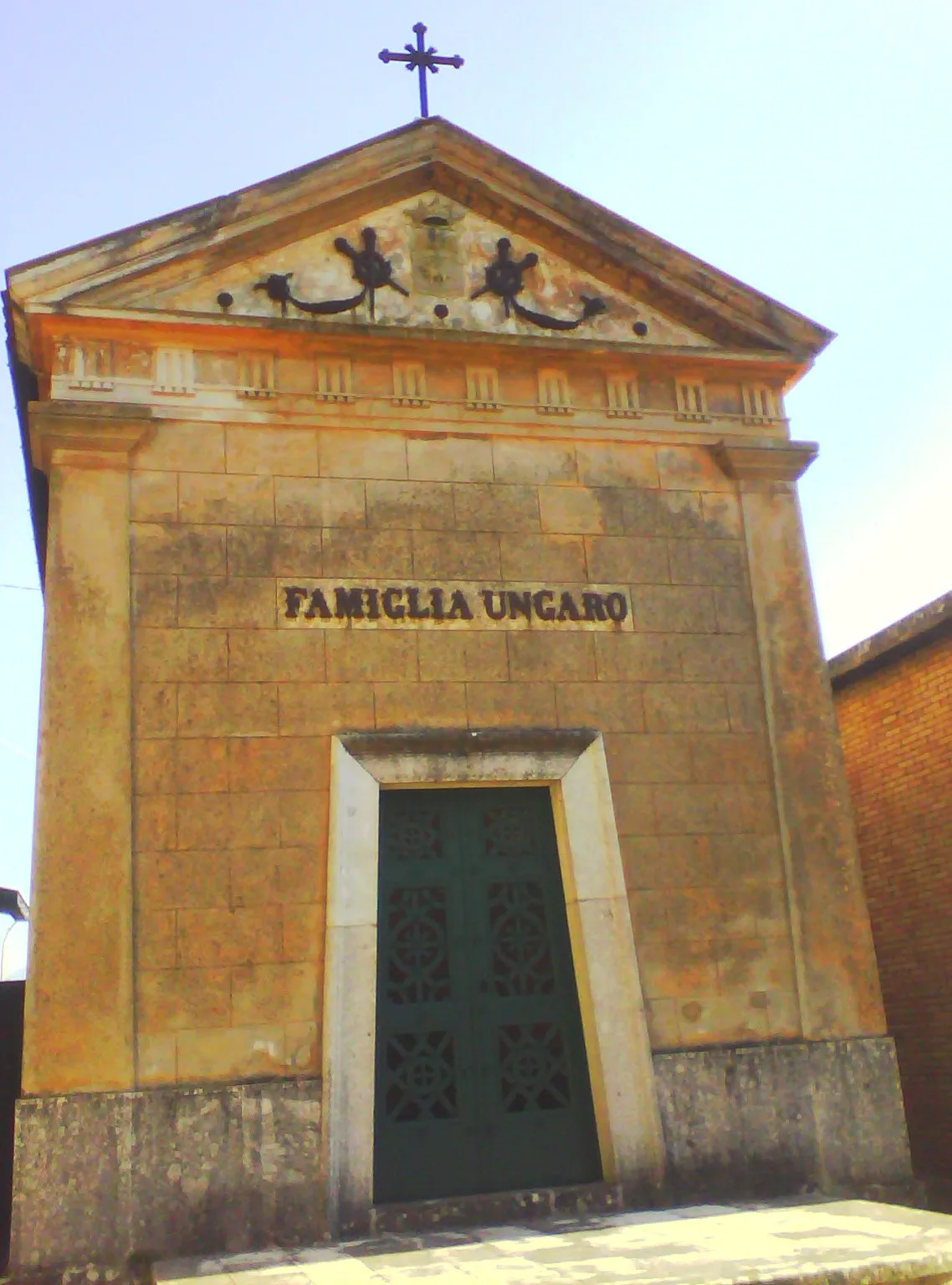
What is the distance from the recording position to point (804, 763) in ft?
31.6

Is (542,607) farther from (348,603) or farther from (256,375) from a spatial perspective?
(256,375)

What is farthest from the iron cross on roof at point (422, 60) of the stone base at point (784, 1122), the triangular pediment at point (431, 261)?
the stone base at point (784, 1122)

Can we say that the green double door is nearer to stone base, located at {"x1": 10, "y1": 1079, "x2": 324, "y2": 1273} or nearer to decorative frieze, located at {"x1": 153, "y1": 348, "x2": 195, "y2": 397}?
stone base, located at {"x1": 10, "y1": 1079, "x2": 324, "y2": 1273}

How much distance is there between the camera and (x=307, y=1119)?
7.99 meters

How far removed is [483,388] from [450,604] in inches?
72.8

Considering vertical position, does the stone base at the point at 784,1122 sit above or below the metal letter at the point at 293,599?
below

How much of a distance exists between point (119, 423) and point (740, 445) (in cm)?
486

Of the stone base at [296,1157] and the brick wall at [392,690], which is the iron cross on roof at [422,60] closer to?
the brick wall at [392,690]

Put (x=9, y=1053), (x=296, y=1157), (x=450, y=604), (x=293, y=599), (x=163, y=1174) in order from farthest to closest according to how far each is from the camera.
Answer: (x=9, y=1053) < (x=450, y=604) < (x=293, y=599) < (x=296, y=1157) < (x=163, y=1174)

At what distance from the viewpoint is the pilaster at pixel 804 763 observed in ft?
30.0

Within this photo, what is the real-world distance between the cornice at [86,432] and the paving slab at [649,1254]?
5.28m

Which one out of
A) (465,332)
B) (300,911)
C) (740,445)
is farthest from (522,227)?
(300,911)

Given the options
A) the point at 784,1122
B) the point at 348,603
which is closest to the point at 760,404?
the point at 348,603

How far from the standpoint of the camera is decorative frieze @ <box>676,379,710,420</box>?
1039 cm
